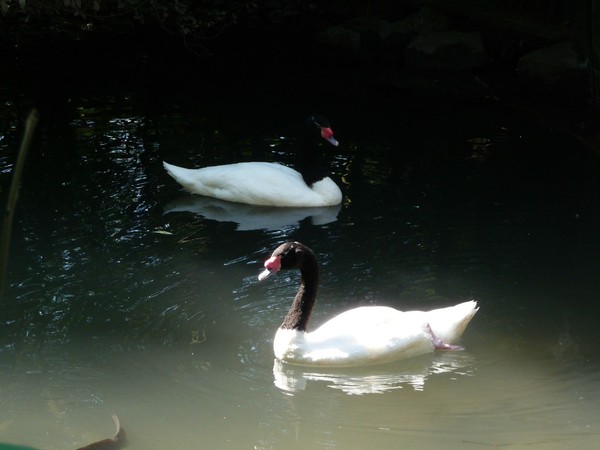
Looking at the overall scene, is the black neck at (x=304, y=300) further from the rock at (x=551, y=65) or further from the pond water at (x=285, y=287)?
the rock at (x=551, y=65)

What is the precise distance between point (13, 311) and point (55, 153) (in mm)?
3834

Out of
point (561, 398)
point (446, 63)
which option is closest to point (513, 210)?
point (561, 398)

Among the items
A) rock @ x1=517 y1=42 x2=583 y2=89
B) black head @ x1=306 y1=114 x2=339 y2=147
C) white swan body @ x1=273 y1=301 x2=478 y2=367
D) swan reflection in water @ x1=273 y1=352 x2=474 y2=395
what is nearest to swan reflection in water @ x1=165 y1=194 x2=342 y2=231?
black head @ x1=306 y1=114 x2=339 y2=147

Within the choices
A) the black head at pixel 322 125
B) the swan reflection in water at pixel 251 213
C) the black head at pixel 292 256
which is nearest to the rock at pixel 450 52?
the black head at pixel 322 125

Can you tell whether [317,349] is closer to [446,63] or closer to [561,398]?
[561,398]

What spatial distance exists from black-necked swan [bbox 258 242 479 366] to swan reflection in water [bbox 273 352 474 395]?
44mm

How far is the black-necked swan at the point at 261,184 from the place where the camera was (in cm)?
835

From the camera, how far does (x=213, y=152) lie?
9711 mm

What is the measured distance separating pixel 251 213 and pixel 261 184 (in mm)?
295

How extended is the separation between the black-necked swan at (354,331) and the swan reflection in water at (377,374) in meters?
0.04

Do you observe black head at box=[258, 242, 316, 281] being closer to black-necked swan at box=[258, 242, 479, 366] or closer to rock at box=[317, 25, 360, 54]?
black-necked swan at box=[258, 242, 479, 366]

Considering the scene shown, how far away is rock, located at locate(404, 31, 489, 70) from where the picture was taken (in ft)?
45.3

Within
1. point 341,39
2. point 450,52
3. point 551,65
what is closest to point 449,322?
point 551,65

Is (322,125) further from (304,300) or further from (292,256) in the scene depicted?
(304,300)
